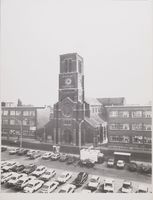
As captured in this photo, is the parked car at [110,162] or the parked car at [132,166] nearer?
the parked car at [132,166]

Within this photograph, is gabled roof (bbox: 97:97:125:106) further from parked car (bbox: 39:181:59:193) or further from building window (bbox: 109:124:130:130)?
parked car (bbox: 39:181:59:193)

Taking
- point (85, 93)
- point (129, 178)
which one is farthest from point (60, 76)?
point (129, 178)

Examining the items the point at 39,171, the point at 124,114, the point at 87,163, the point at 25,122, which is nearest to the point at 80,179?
the point at 87,163

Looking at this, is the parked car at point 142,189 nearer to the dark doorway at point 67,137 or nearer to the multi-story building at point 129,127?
the multi-story building at point 129,127

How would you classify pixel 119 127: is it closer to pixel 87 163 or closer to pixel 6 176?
pixel 87 163

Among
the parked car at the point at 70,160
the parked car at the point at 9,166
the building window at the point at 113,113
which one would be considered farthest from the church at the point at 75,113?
the parked car at the point at 9,166
